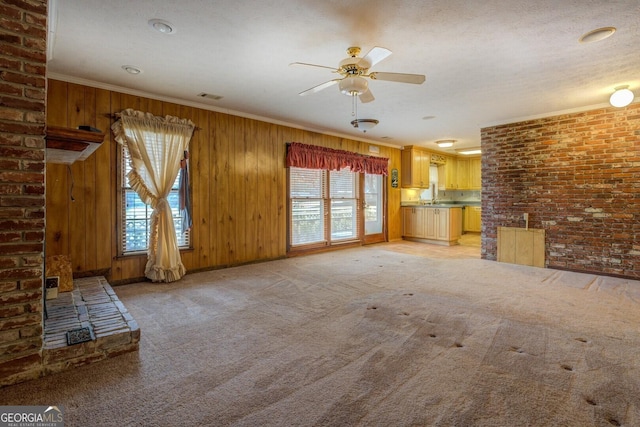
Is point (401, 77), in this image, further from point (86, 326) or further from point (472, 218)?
point (472, 218)

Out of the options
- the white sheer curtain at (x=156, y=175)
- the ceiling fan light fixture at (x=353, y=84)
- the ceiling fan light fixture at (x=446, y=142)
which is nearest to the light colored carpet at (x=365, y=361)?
the white sheer curtain at (x=156, y=175)

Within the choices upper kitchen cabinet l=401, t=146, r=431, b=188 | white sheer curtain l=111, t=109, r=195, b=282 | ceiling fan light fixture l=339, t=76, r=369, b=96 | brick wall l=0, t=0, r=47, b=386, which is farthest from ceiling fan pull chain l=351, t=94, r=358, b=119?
brick wall l=0, t=0, r=47, b=386

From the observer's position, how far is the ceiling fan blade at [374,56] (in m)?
2.34

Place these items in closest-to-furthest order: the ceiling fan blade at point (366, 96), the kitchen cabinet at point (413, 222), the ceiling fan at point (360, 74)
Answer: the ceiling fan at point (360, 74)
the ceiling fan blade at point (366, 96)
the kitchen cabinet at point (413, 222)

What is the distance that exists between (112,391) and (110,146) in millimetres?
3140

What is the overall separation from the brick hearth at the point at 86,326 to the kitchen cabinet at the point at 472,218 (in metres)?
Answer: 9.25

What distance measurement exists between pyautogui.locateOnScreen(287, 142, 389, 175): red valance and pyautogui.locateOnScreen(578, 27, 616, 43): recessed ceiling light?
409 cm

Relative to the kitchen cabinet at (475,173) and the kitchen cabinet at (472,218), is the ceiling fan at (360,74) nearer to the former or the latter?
the kitchen cabinet at (472,218)

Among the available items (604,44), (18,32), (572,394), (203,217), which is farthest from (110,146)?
(604,44)

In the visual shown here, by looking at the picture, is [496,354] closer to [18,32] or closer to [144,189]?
[18,32]

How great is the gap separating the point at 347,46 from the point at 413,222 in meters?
5.97

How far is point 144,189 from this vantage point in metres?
3.98

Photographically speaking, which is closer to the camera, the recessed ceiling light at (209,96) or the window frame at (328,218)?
the recessed ceiling light at (209,96)

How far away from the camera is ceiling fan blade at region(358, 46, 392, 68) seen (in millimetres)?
2341
